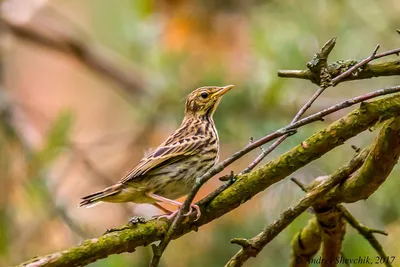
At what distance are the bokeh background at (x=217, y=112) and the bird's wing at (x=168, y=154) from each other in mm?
430

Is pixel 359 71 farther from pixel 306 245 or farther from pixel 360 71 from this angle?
pixel 306 245

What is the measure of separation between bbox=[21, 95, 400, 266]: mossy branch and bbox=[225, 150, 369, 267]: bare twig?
97 millimetres

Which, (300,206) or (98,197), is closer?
(300,206)

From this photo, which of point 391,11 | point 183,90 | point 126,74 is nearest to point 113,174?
point 126,74

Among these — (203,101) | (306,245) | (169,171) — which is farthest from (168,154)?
(306,245)

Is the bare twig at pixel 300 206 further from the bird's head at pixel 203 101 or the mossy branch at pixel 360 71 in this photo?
the bird's head at pixel 203 101

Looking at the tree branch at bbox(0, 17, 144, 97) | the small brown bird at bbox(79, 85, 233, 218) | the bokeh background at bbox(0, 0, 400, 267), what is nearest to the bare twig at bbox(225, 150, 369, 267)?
the small brown bird at bbox(79, 85, 233, 218)

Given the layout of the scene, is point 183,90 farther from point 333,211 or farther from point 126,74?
point 333,211

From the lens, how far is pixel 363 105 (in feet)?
4.35

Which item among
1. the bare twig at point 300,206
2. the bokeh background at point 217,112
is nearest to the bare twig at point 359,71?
the bare twig at point 300,206

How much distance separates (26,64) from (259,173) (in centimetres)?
594

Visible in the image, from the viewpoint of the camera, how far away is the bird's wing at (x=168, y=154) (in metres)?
1.98

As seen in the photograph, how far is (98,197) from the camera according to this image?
6.06ft

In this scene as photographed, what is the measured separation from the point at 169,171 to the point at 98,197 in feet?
0.86
